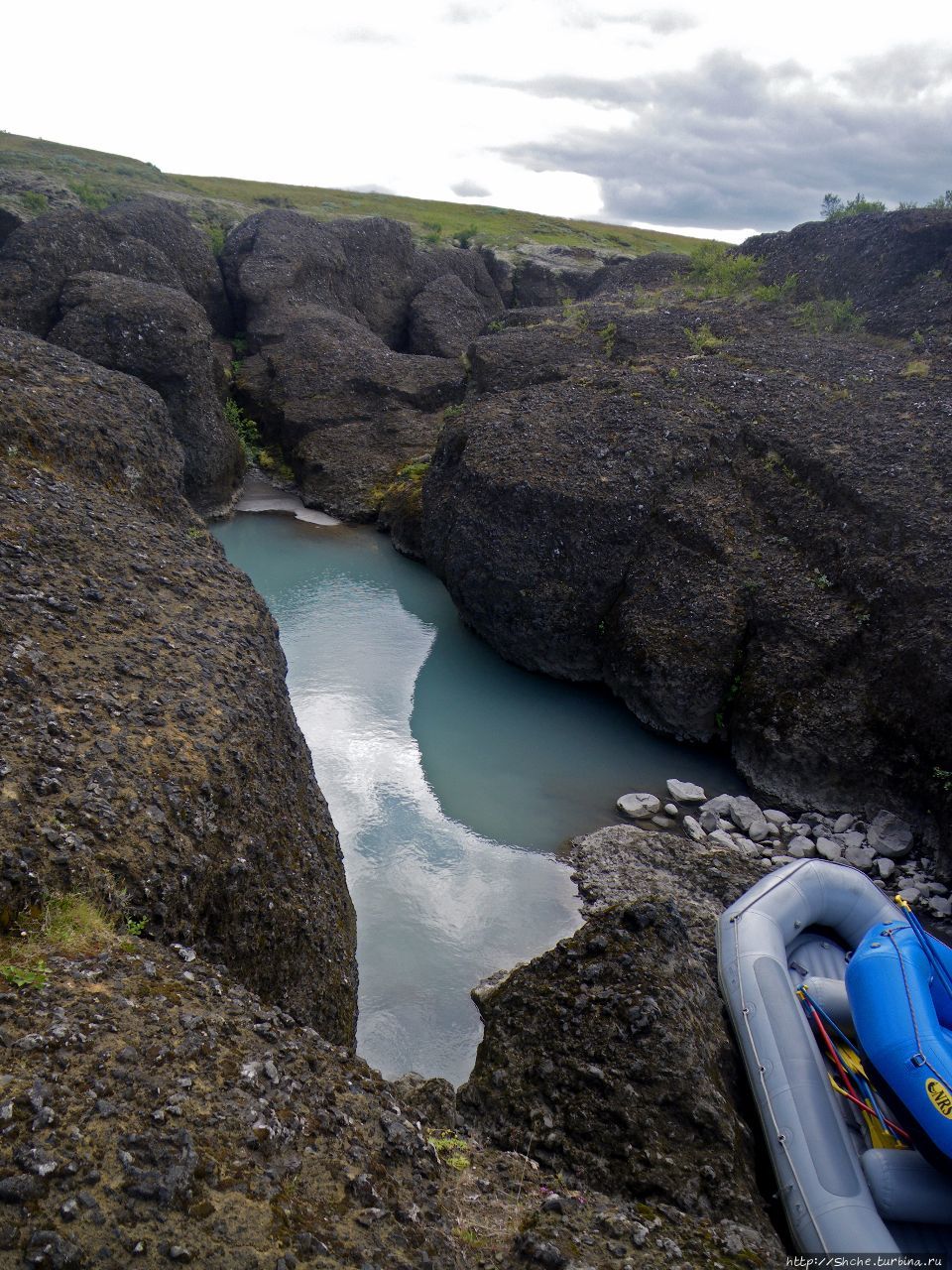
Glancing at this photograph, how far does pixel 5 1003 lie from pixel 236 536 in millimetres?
20079

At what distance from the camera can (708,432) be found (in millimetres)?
17750

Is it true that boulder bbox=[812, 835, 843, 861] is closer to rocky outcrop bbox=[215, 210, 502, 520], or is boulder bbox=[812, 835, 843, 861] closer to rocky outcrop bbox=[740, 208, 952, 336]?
rocky outcrop bbox=[740, 208, 952, 336]

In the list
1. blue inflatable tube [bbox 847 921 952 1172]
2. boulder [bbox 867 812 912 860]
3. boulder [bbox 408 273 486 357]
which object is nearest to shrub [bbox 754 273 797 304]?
boulder [bbox 408 273 486 357]

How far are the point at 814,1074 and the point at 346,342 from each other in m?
28.3

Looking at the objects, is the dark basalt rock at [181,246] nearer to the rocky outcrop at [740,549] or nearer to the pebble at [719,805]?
the rocky outcrop at [740,549]

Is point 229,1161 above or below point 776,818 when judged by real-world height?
above

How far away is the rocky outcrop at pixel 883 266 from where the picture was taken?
22.7 metres

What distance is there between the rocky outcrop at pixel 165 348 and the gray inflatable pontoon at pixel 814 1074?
19737 millimetres

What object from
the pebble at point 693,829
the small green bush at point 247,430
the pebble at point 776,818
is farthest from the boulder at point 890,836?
the small green bush at point 247,430

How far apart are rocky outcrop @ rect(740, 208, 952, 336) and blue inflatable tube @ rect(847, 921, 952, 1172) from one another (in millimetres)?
19156

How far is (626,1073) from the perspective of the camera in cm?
743

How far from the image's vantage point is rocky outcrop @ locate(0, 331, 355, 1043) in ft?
21.8

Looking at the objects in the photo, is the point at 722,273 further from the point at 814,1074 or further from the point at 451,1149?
the point at 451,1149

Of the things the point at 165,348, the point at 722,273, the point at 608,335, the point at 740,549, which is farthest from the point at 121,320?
the point at 722,273
